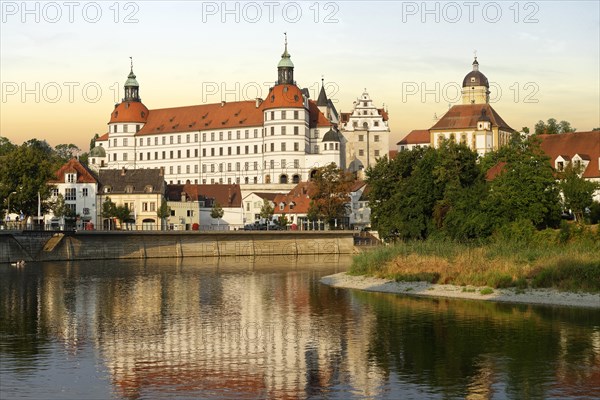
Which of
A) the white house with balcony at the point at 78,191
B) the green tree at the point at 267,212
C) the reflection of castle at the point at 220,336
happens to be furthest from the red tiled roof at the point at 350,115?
the reflection of castle at the point at 220,336

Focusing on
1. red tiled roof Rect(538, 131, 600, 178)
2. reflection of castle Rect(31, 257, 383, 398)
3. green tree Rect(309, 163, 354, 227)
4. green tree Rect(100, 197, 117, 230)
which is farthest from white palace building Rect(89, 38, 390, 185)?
reflection of castle Rect(31, 257, 383, 398)

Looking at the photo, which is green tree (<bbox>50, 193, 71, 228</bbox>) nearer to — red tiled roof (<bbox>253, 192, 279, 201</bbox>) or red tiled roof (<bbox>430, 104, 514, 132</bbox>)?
red tiled roof (<bbox>253, 192, 279, 201</bbox>)

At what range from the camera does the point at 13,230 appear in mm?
85750

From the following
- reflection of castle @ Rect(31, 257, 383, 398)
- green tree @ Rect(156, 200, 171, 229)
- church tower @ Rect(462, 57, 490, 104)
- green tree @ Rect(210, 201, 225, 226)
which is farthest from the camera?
church tower @ Rect(462, 57, 490, 104)

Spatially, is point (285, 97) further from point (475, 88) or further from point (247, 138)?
point (475, 88)

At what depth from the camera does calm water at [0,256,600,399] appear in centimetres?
2967

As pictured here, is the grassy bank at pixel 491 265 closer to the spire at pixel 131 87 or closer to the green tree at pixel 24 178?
the green tree at pixel 24 178

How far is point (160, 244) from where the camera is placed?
320 feet

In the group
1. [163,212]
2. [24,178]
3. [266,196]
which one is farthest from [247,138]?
[24,178]

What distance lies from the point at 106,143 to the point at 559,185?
379 feet

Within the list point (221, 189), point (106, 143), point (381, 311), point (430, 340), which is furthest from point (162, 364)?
point (106, 143)

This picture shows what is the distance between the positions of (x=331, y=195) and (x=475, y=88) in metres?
76.6

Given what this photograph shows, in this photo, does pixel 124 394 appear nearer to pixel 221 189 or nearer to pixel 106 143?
pixel 221 189

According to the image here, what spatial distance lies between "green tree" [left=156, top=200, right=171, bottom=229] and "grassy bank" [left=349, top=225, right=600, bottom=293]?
2266 inches
